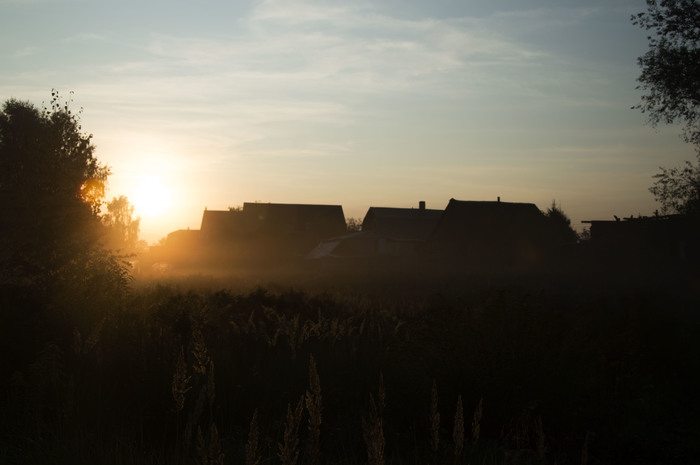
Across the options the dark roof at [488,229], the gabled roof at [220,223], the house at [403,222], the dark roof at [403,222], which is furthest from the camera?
the gabled roof at [220,223]

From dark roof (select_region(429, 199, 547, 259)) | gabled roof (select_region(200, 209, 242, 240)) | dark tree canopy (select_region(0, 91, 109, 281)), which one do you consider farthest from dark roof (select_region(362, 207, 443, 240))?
dark tree canopy (select_region(0, 91, 109, 281))

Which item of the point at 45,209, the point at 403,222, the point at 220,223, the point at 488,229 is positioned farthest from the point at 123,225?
the point at 45,209

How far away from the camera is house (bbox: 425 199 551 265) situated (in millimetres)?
47031

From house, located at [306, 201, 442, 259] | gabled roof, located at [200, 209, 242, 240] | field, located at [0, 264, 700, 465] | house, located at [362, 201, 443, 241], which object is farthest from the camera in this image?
gabled roof, located at [200, 209, 242, 240]

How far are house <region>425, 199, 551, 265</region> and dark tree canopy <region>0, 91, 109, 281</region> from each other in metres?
35.3

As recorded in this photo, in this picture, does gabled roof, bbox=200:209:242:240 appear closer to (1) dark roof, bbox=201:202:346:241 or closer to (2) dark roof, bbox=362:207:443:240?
(1) dark roof, bbox=201:202:346:241

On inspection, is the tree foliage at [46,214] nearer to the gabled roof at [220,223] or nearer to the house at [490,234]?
the house at [490,234]

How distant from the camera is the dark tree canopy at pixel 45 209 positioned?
13.9m

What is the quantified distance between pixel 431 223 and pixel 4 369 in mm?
60288

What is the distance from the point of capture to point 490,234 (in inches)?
1868

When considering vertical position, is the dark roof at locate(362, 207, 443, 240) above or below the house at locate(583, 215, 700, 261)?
above

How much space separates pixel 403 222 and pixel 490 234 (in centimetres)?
1833

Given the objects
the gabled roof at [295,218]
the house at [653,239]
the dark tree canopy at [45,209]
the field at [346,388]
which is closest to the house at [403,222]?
the gabled roof at [295,218]

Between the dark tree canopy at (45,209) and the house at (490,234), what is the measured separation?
35.3m
